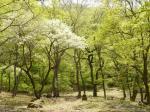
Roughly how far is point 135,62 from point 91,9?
73.7ft

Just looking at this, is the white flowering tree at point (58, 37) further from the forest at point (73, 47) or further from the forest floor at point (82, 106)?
the forest floor at point (82, 106)

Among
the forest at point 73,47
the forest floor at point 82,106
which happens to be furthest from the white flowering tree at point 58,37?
the forest floor at point 82,106

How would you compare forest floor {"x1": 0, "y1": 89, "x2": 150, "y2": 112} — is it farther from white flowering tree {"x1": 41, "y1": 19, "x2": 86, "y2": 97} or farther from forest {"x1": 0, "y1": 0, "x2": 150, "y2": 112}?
white flowering tree {"x1": 41, "y1": 19, "x2": 86, "y2": 97}

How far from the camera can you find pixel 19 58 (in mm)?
46594

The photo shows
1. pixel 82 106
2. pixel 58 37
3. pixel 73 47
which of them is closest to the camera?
pixel 82 106

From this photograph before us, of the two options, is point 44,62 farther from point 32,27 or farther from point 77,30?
point 32,27

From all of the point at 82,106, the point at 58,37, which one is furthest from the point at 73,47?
the point at 82,106

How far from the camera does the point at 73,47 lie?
43.1 m

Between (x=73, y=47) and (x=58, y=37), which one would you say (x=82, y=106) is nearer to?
(x=58, y=37)

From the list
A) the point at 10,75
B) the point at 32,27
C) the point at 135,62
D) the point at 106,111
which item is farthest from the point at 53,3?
the point at 106,111

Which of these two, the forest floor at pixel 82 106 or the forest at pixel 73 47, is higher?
the forest at pixel 73 47

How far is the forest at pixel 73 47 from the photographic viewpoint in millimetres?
29453

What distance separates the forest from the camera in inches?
1160

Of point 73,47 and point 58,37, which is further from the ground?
point 58,37
